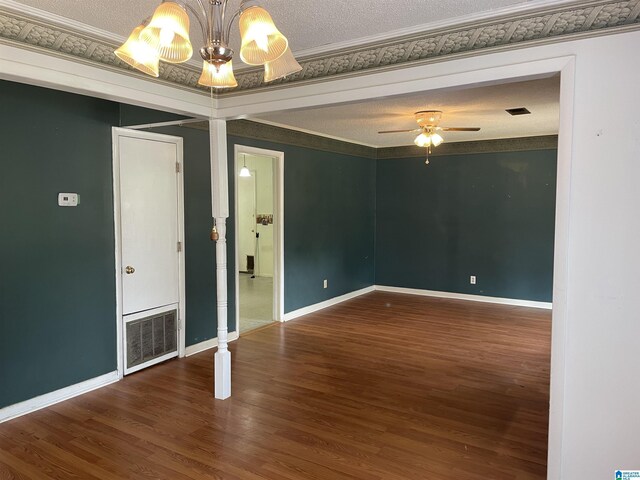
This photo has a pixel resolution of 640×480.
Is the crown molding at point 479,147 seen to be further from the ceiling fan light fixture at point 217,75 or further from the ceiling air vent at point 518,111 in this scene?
the ceiling fan light fixture at point 217,75

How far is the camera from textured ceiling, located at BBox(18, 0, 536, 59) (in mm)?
2283

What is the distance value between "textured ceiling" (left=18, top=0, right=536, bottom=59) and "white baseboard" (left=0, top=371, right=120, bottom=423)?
8.44ft

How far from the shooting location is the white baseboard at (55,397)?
3203mm

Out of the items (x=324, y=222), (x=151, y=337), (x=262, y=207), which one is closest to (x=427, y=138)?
(x=324, y=222)

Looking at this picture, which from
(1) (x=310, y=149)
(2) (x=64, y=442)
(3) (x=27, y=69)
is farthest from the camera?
(1) (x=310, y=149)

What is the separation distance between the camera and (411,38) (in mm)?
2586

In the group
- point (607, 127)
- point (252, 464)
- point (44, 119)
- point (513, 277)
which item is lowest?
point (252, 464)

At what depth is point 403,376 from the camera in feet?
13.3

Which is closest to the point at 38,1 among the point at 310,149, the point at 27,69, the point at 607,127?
the point at 27,69

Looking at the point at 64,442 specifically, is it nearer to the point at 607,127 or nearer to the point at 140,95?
the point at 140,95

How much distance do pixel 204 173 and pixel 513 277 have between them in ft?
15.3

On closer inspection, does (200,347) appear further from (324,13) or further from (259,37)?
(259,37)

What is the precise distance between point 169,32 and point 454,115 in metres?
4.03

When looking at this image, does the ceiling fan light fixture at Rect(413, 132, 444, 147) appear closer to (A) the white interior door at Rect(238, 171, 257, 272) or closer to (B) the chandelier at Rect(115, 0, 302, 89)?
(B) the chandelier at Rect(115, 0, 302, 89)
